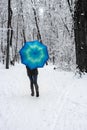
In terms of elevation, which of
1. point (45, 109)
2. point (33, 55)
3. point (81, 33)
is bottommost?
point (45, 109)

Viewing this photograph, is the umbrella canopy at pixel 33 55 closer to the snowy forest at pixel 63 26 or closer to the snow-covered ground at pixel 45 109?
the snow-covered ground at pixel 45 109

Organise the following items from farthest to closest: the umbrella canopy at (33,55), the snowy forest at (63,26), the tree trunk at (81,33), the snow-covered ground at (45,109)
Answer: the snowy forest at (63,26) < the tree trunk at (81,33) < the umbrella canopy at (33,55) < the snow-covered ground at (45,109)

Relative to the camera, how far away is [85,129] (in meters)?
5.69

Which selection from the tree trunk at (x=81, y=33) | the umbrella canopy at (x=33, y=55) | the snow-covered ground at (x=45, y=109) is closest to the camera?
the snow-covered ground at (x=45, y=109)

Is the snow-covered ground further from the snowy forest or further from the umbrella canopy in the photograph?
the snowy forest

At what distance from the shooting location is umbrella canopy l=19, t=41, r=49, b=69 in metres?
8.93

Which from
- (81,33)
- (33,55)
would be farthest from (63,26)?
(33,55)

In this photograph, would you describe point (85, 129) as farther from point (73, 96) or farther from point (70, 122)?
point (73, 96)

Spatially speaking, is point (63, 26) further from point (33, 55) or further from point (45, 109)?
point (45, 109)

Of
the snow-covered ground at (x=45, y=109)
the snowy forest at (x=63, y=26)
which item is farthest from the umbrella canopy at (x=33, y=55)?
the snowy forest at (x=63, y=26)

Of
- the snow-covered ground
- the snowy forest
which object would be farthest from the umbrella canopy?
the snowy forest

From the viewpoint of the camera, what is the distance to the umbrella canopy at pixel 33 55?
29.3 feet

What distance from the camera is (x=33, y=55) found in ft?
29.7

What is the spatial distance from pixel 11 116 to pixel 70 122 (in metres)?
1.64
